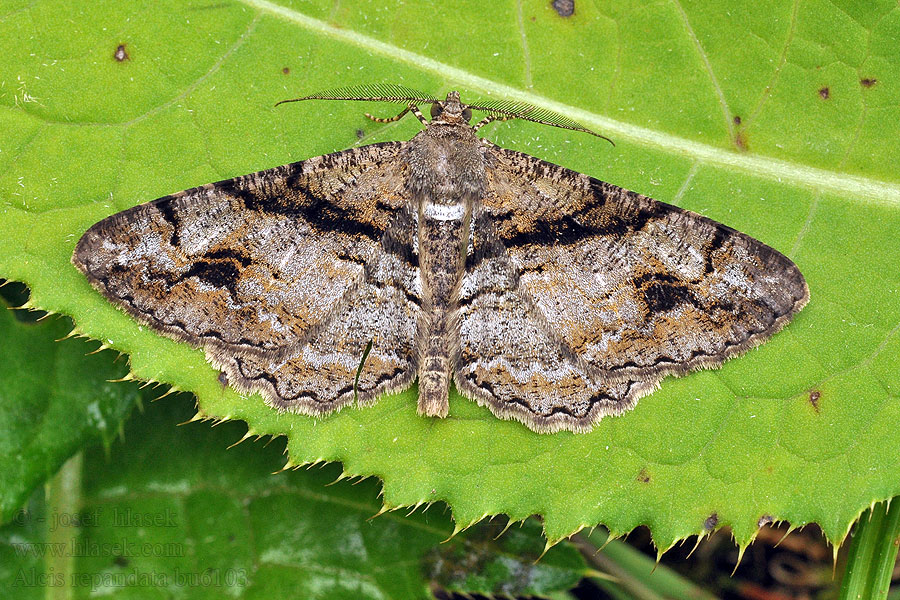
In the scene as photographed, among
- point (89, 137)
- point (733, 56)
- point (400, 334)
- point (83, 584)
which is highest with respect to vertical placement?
point (733, 56)

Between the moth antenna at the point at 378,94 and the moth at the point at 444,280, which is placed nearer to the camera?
the moth at the point at 444,280

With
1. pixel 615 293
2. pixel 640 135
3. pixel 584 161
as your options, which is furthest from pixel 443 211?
pixel 640 135

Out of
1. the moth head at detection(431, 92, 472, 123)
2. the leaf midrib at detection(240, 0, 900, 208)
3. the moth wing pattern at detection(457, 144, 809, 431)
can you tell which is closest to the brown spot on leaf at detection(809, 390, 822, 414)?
the moth wing pattern at detection(457, 144, 809, 431)

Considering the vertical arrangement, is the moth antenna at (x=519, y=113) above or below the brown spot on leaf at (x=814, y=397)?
above

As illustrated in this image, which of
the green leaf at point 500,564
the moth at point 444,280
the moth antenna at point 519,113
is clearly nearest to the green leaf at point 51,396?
the moth at point 444,280

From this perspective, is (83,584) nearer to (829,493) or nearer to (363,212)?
(363,212)

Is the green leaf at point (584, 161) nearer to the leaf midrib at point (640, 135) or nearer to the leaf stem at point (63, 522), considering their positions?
the leaf midrib at point (640, 135)

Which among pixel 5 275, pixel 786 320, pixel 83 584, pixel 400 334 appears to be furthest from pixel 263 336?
pixel 786 320
